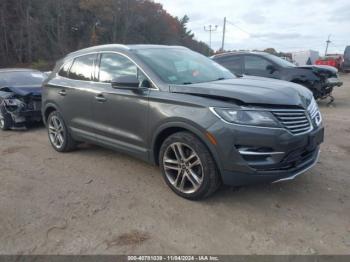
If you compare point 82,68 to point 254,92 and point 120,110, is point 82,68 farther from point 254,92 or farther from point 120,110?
point 254,92

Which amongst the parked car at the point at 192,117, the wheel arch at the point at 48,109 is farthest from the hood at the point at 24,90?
the parked car at the point at 192,117

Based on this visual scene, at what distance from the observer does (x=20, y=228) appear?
3154 mm

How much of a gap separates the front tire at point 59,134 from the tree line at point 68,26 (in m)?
32.8

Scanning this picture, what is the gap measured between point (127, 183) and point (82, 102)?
147 centimetres

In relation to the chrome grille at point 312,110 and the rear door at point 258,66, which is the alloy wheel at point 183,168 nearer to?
the chrome grille at point 312,110

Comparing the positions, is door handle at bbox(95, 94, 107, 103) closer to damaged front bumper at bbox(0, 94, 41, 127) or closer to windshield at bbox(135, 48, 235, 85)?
windshield at bbox(135, 48, 235, 85)

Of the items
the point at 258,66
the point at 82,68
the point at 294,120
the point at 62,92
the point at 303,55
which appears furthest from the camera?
the point at 303,55

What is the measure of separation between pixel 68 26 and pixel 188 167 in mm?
42547

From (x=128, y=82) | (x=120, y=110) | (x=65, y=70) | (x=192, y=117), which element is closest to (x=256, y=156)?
(x=192, y=117)

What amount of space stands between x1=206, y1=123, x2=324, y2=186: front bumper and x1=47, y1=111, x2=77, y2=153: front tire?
3.08 m

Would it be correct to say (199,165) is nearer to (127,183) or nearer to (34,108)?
(127,183)

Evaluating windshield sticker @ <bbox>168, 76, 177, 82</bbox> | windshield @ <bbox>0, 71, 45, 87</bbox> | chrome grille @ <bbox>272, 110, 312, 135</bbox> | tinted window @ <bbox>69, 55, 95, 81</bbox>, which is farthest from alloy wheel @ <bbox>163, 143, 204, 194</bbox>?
windshield @ <bbox>0, 71, 45, 87</bbox>

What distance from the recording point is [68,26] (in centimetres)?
4119

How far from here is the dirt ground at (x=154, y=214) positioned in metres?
2.81
